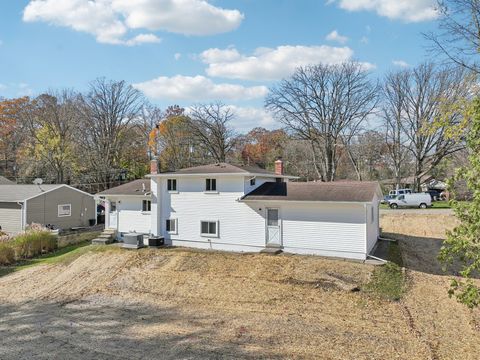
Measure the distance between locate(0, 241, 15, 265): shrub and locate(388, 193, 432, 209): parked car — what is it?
119 feet

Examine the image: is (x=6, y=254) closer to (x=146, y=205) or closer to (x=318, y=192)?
(x=146, y=205)

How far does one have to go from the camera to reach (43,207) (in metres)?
30.3

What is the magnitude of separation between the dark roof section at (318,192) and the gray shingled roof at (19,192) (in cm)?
1996

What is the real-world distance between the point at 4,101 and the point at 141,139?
68.2 feet

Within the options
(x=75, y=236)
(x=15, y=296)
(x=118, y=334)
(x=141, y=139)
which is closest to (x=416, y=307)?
(x=118, y=334)

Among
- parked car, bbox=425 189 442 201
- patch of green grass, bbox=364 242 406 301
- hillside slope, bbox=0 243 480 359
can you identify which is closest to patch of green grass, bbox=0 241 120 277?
hillside slope, bbox=0 243 480 359

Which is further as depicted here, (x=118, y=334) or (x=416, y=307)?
(x=416, y=307)

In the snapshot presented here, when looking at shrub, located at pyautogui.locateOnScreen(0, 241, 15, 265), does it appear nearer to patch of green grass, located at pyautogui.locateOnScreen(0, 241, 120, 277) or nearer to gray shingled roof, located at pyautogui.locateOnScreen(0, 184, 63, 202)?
patch of green grass, located at pyautogui.locateOnScreen(0, 241, 120, 277)

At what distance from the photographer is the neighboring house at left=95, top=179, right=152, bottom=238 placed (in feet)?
79.4

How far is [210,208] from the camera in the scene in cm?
2172

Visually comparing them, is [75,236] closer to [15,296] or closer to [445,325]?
[15,296]

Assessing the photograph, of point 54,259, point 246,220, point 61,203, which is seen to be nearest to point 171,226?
point 246,220

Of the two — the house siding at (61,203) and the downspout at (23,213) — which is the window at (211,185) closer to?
the house siding at (61,203)

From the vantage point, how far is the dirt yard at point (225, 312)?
33.7 ft
